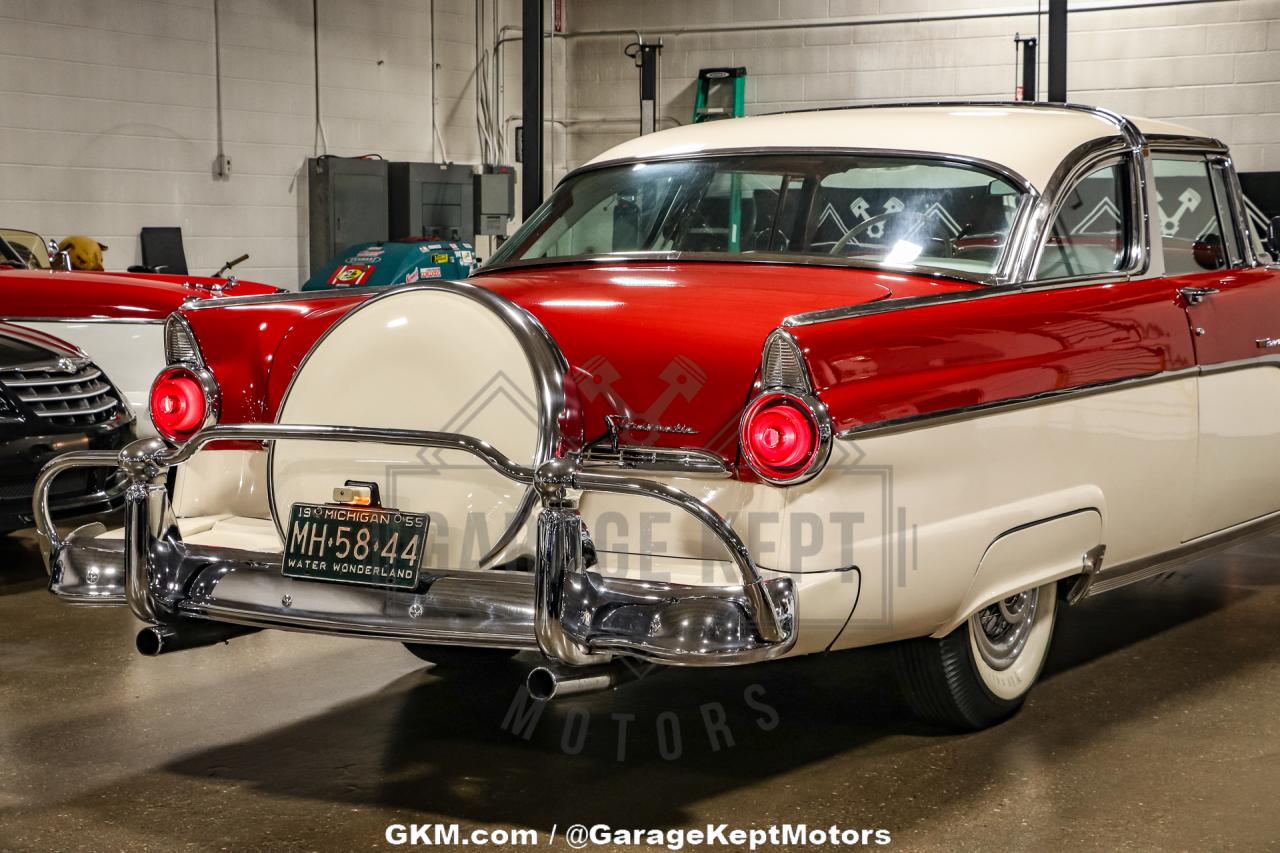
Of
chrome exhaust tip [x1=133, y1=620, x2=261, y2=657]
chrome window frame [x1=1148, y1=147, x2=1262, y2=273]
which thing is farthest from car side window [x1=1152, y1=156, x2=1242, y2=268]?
chrome exhaust tip [x1=133, y1=620, x2=261, y2=657]

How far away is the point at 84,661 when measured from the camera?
4.68 m

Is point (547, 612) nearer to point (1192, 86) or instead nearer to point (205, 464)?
point (205, 464)

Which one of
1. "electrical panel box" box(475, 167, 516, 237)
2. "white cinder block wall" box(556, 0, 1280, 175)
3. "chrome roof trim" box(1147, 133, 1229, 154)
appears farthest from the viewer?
"electrical panel box" box(475, 167, 516, 237)

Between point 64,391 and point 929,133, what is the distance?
12.2 ft

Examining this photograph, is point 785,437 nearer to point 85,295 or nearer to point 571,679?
point 571,679

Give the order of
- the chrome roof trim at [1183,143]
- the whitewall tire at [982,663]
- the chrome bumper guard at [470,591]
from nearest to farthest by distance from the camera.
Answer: the chrome bumper guard at [470,591] < the whitewall tire at [982,663] < the chrome roof trim at [1183,143]

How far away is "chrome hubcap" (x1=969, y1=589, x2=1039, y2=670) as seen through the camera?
384 centimetres

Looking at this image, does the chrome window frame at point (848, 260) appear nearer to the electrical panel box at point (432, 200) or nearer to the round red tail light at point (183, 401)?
the round red tail light at point (183, 401)

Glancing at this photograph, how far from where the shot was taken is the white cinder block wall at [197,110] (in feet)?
39.9

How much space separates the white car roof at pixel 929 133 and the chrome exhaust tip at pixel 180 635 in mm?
1957

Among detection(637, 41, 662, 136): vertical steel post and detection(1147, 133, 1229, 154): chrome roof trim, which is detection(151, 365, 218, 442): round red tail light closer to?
detection(1147, 133, 1229, 154): chrome roof trim

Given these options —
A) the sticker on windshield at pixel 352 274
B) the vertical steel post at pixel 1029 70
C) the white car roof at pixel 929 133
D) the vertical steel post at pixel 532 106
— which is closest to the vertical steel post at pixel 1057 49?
the vertical steel post at pixel 1029 70

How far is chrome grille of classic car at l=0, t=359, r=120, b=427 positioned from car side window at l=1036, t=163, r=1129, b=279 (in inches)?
153

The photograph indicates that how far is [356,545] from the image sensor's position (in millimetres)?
3240
